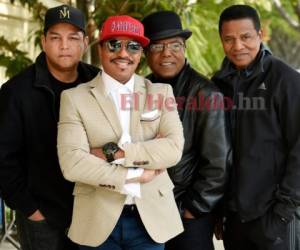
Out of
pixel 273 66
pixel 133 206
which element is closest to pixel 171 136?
pixel 133 206

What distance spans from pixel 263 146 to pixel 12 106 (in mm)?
1703

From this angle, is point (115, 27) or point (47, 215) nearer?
point (115, 27)

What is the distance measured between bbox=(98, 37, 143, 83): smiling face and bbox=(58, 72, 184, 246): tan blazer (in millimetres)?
105

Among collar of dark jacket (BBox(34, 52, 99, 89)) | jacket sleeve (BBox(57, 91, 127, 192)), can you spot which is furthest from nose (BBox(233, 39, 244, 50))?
jacket sleeve (BBox(57, 91, 127, 192))

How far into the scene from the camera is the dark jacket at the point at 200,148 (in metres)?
3.41

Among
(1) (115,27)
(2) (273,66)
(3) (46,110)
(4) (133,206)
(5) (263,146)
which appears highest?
(1) (115,27)

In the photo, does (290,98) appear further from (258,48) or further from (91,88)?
(91,88)

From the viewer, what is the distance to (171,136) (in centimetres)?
295

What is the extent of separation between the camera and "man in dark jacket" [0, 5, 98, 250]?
3.28 m

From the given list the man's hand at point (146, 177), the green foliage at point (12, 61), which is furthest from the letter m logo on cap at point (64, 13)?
the green foliage at point (12, 61)

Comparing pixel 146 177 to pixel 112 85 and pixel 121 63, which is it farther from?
pixel 121 63

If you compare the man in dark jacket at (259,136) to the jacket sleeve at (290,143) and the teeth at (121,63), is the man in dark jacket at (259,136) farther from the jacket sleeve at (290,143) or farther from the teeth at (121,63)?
the teeth at (121,63)

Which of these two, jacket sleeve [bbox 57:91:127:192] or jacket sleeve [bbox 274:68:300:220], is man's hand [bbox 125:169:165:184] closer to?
jacket sleeve [bbox 57:91:127:192]

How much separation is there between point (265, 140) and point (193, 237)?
850 mm
